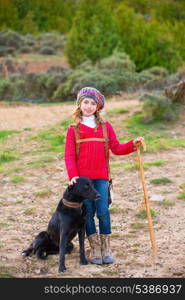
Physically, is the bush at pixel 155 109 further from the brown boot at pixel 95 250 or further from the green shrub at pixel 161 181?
the brown boot at pixel 95 250

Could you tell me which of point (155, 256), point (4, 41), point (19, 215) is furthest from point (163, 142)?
point (4, 41)

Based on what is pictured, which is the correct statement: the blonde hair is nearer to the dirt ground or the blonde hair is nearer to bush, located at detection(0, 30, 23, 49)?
the dirt ground

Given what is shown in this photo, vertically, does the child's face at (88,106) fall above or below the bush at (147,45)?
below

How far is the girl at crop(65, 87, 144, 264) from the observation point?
16.1ft

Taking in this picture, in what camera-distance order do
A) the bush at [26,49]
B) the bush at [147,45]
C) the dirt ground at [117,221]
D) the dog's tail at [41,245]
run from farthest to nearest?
the bush at [26,49] < the bush at [147,45] < the dog's tail at [41,245] < the dirt ground at [117,221]

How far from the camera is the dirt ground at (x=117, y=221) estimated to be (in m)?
4.86

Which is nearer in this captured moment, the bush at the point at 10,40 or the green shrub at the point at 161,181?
the green shrub at the point at 161,181

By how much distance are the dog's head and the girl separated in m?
0.19

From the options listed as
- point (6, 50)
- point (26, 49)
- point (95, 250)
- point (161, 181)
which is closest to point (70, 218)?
point (95, 250)

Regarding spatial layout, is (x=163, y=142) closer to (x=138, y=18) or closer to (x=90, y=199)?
(x=90, y=199)

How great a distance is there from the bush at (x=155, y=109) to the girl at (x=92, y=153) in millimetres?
6900

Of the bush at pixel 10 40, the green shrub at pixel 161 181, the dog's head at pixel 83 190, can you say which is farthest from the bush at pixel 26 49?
the dog's head at pixel 83 190

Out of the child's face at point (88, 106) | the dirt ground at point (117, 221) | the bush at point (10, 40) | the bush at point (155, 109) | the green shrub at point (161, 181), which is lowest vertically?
the dirt ground at point (117, 221)

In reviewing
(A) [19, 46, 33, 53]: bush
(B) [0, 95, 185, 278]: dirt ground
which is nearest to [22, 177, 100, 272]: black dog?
(B) [0, 95, 185, 278]: dirt ground
